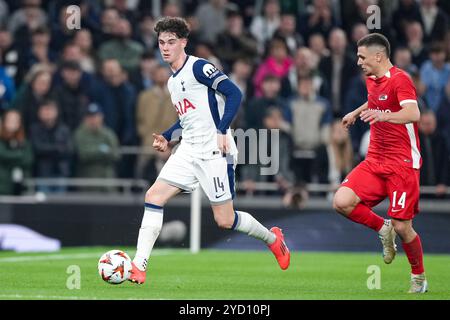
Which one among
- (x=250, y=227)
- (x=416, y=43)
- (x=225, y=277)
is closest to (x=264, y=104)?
(x=416, y=43)

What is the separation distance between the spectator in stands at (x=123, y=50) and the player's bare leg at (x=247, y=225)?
7.74 m

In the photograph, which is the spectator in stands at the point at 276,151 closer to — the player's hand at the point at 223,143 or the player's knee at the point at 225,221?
the player's knee at the point at 225,221

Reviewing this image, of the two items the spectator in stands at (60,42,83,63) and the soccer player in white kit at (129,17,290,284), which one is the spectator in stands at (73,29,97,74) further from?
the soccer player in white kit at (129,17,290,284)

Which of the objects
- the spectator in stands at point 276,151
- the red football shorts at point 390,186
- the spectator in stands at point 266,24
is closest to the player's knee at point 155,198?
the red football shorts at point 390,186

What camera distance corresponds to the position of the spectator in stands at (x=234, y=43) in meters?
19.7

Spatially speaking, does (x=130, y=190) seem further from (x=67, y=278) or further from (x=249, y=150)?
(x=67, y=278)

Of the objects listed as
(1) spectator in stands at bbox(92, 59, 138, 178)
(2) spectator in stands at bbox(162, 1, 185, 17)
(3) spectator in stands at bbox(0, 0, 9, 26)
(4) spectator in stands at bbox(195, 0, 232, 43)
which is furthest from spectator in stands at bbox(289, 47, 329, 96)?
(3) spectator in stands at bbox(0, 0, 9, 26)

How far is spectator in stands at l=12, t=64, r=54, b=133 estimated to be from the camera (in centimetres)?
1838

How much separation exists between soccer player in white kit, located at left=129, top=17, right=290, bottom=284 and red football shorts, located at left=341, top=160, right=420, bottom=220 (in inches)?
47.4

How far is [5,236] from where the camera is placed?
17344 mm

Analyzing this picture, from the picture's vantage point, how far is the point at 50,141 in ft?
59.7

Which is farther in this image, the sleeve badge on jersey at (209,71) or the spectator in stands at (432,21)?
the spectator in stands at (432,21)

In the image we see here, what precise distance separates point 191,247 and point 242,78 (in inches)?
116
